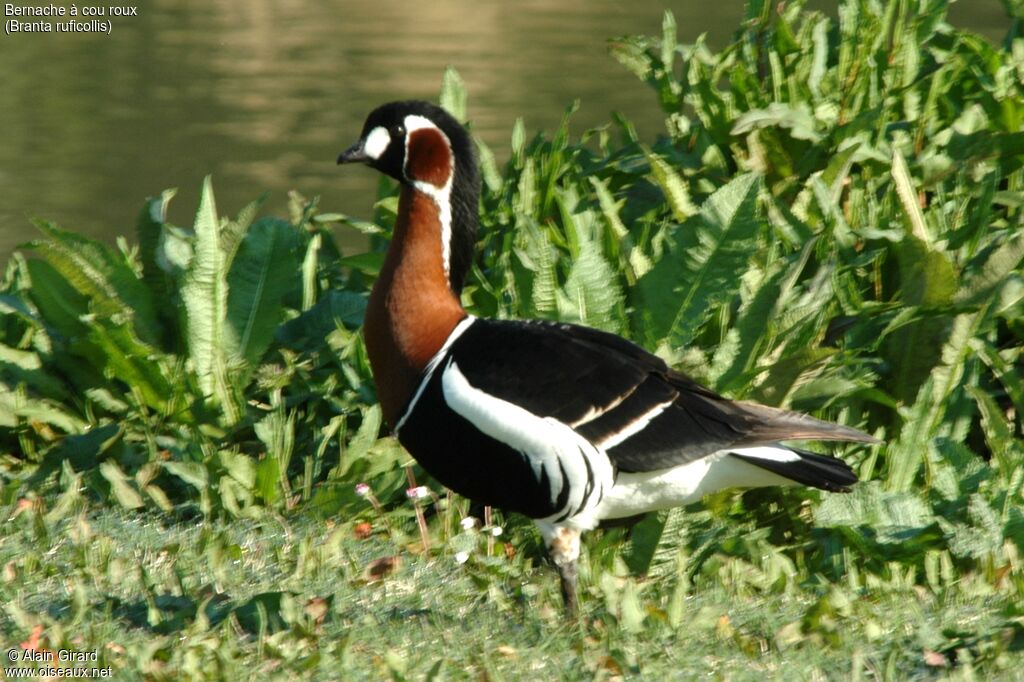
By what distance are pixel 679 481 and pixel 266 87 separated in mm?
8398

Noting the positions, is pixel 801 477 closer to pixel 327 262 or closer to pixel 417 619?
pixel 417 619

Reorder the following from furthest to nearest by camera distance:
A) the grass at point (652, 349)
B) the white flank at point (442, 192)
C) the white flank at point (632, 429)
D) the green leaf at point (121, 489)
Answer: the green leaf at point (121, 489) < the white flank at point (442, 192) < the white flank at point (632, 429) < the grass at point (652, 349)

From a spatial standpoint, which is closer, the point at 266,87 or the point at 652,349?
the point at 652,349

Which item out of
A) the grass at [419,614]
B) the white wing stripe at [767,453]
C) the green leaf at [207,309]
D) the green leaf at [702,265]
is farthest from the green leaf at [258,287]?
the white wing stripe at [767,453]

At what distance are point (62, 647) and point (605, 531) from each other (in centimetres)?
175

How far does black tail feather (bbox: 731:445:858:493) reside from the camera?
12.1 feet

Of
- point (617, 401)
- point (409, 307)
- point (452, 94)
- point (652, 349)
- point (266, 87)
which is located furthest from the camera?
point (266, 87)

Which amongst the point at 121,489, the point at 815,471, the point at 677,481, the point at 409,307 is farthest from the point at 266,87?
the point at 815,471

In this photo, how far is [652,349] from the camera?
4.52 metres

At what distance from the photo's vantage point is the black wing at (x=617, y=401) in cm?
376

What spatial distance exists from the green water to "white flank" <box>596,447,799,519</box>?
16.4 ft

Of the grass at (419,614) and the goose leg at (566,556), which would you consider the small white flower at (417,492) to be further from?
the goose leg at (566,556)

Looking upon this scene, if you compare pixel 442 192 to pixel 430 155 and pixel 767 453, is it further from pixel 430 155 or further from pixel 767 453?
pixel 767 453

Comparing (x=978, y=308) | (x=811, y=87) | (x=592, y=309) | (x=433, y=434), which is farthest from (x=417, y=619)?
(x=811, y=87)
